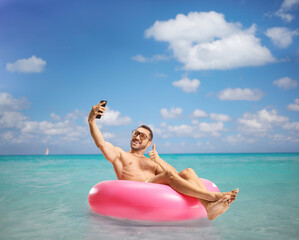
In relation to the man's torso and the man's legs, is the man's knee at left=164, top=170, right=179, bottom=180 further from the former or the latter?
the man's torso

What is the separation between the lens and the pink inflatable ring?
3098mm

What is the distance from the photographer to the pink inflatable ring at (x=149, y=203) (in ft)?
10.2

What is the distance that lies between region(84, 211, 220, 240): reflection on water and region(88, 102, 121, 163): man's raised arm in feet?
2.39

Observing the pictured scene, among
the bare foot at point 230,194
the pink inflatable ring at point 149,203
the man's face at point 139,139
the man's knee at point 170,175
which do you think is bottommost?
the pink inflatable ring at point 149,203

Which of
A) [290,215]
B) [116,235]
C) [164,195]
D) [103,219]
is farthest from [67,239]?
[290,215]

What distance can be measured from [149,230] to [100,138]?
1123mm

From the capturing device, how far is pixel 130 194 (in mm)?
3150

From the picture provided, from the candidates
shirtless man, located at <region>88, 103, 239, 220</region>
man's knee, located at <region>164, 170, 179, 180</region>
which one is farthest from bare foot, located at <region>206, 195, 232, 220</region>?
man's knee, located at <region>164, 170, 179, 180</region>

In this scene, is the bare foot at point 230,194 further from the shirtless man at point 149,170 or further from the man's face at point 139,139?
the man's face at point 139,139

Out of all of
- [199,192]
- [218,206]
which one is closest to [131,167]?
[199,192]

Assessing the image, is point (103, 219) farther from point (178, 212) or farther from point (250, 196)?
point (250, 196)

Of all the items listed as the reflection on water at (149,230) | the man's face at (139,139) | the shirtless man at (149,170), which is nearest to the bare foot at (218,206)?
the shirtless man at (149,170)

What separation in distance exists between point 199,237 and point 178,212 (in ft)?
1.28

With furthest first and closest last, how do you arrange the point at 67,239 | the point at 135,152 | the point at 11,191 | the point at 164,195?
the point at 11,191, the point at 135,152, the point at 164,195, the point at 67,239
